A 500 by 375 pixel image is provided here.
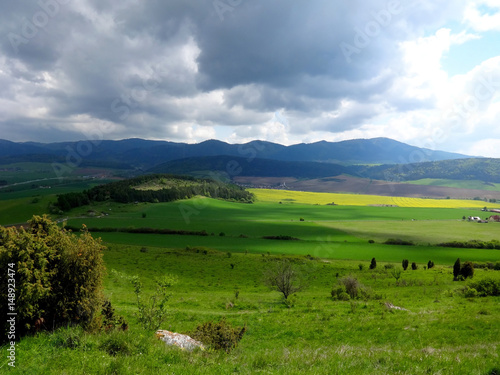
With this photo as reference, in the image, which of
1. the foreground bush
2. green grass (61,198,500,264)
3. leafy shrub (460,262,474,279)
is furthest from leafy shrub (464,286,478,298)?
green grass (61,198,500,264)

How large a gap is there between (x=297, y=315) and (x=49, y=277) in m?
17.3

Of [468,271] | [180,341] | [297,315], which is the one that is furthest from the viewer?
[468,271]

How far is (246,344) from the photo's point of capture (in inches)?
596

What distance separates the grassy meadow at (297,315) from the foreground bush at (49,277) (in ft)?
3.89

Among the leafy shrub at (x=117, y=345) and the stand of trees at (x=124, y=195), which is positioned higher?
the leafy shrub at (x=117, y=345)

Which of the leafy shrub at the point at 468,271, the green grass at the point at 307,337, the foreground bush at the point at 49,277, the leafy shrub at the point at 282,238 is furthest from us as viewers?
the leafy shrub at the point at 282,238

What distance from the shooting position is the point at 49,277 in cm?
1171

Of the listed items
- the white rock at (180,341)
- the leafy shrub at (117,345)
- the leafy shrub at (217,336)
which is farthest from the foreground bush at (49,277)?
the leafy shrub at (217,336)

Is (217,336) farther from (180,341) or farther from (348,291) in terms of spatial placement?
(348,291)

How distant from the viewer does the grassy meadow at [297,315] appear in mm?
8836

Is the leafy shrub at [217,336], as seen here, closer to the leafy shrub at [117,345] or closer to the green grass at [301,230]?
the leafy shrub at [117,345]

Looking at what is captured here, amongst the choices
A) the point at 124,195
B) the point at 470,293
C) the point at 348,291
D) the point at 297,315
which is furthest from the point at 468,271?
the point at 124,195

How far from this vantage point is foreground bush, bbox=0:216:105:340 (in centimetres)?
1073

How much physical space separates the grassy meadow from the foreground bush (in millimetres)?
1186
